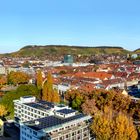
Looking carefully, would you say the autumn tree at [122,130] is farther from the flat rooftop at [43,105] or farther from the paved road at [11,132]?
the paved road at [11,132]

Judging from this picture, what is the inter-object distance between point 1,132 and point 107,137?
331 inches

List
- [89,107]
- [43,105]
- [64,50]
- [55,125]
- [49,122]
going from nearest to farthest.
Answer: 1. [55,125]
2. [49,122]
3. [43,105]
4. [89,107]
5. [64,50]

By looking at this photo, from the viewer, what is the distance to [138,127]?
20.8 m

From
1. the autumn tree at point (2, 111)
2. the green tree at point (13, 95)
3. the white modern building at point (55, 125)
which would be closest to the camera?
the white modern building at point (55, 125)

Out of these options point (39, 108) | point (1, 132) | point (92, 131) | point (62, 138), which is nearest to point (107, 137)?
point (92, 131)

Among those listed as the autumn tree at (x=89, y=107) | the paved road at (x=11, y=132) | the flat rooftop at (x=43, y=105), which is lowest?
the paved road at (x=11, y=132)

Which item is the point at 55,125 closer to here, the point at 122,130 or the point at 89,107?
the point at 122,130

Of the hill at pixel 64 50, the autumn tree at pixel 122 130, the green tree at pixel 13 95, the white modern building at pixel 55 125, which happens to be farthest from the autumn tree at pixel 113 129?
the hill at pixel 64 50

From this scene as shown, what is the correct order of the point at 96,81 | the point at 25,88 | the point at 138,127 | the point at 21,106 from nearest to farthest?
1. the point at 138,127
2. the point at 21,106
3. the point at 25,88
4. the point at 96,81

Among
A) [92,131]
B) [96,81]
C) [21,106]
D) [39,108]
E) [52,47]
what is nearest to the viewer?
[92,131]

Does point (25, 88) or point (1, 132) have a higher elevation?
point (25, 88)

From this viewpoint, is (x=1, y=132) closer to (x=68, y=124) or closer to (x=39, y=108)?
(x=39, y=108)

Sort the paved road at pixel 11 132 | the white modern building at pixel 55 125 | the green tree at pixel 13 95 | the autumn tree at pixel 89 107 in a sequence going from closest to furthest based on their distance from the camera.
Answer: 1. the white modern building at pixel 55 125
2. the paved road at pixel 11 132
3. the autumn tree at pixel 89 107
4. the green tree at pixel 13 95

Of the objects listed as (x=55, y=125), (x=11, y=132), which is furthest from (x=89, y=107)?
(x=55, y=125)
